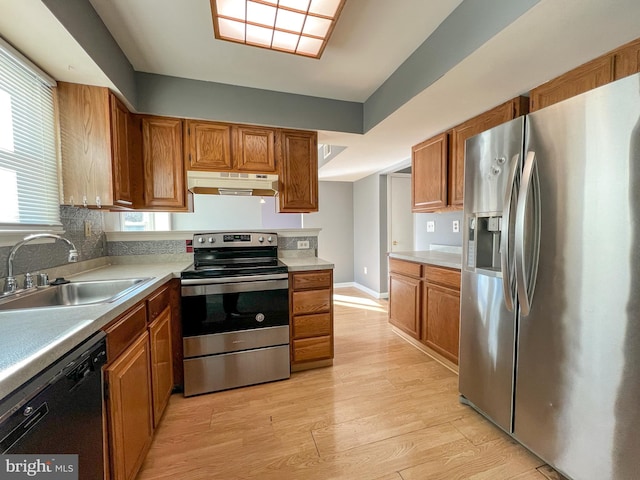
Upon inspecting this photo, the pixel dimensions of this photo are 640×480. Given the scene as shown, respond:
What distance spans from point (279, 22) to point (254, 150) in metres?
1.07

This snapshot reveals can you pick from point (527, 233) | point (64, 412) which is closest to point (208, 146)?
point (64, 412)

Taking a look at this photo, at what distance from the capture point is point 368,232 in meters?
4.85

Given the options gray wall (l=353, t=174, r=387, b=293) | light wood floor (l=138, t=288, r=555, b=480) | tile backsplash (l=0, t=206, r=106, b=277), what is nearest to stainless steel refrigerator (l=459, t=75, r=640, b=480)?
light wood floor (l=138, t=288, r=555, b=480)

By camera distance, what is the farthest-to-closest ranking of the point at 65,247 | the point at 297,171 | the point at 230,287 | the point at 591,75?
the point at 297,171
the point at 230,287
the point at 65,247
the point at 591,75

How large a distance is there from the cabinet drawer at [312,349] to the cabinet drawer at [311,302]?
250 mm

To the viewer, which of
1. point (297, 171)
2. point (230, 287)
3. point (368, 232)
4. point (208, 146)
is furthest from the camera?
point (368, 232)

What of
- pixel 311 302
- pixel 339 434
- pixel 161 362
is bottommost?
pixel 339 434

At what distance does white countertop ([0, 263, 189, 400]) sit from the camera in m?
0.63

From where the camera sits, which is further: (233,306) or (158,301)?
(233,306)

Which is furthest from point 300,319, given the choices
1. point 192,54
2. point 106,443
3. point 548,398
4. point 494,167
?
point 192,54

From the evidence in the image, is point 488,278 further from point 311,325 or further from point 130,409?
point 130,409

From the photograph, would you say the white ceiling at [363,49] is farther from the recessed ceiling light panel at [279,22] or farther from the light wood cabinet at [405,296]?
the light wood cabinet at [405,296]

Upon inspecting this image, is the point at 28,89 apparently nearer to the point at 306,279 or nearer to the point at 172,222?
the point at 172,222

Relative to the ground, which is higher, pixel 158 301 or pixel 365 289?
pixel 158 301
